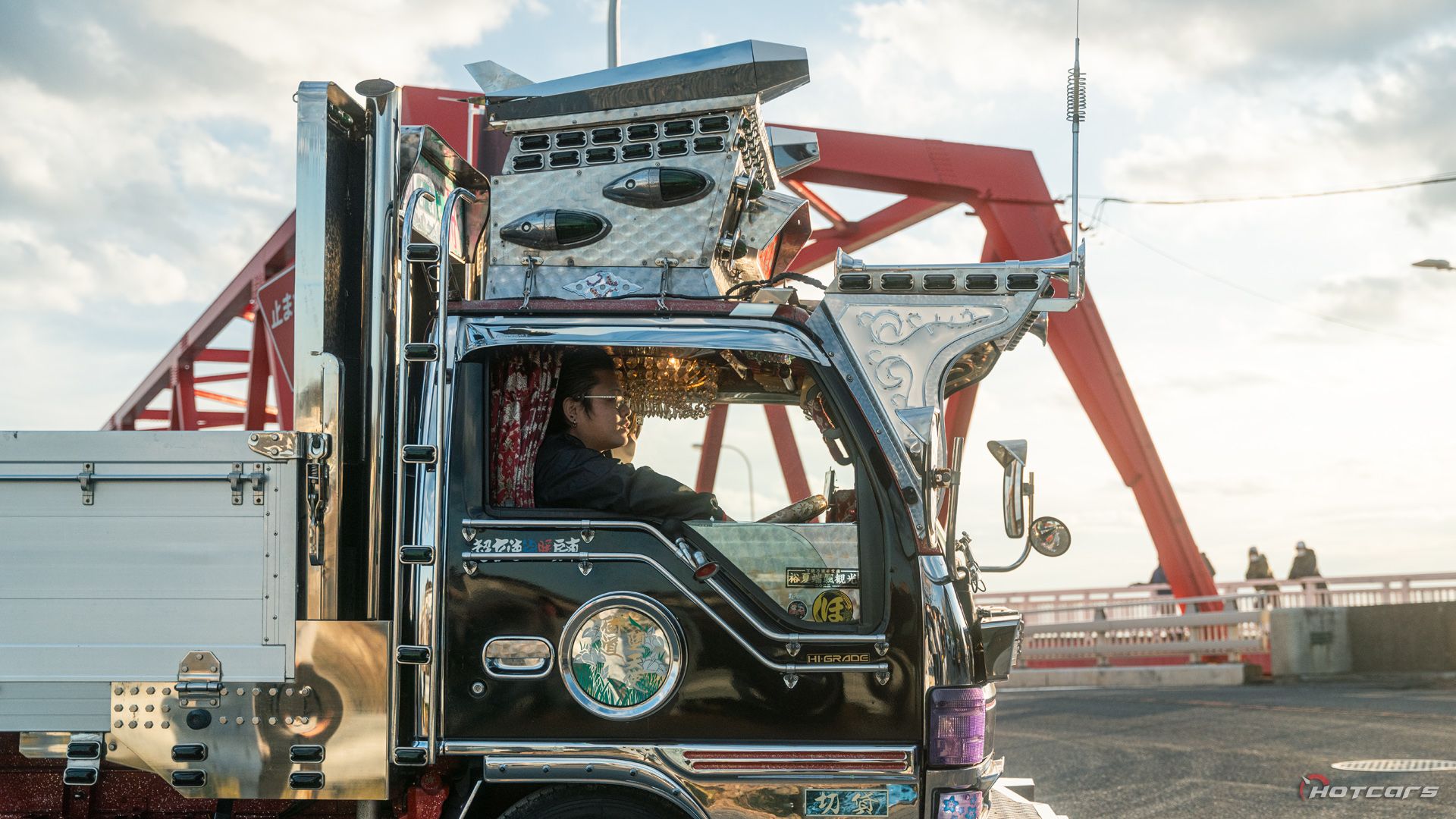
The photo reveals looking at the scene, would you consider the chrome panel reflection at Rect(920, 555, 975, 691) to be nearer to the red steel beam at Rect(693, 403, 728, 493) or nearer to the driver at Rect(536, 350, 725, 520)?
the driver at Rect(536, 350, 725, 520)

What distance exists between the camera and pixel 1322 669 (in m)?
15.8

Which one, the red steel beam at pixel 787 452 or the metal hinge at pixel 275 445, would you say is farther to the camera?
the red steel beam at pixel 787 452

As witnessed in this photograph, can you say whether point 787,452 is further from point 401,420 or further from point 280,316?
point 280,316

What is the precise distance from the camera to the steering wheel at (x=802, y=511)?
13.3 feet

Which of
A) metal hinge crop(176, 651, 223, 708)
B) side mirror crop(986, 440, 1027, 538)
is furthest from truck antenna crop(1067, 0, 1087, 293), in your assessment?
metal hinge crop(176, 651, 223, 708)

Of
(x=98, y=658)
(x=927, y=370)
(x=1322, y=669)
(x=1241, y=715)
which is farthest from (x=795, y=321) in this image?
(x=1322, y=669)

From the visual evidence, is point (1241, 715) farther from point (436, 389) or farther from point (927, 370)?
point (436, 389)

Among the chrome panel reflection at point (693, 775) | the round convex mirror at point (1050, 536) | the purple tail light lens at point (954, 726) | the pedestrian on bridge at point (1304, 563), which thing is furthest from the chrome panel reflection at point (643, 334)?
the pedestrian on bridge at point (1304, 563)

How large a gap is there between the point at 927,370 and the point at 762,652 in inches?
37.6

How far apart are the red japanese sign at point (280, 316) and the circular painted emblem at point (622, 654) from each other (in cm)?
372

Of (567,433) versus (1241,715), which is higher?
(567,433)

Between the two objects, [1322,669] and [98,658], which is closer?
[98,658]

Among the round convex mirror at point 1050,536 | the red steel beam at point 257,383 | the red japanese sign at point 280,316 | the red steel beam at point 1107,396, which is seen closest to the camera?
the round convex mirror at point 1050,536

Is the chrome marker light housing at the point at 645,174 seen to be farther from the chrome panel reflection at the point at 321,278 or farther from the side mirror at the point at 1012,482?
the side mirror at the point at 1012,482
